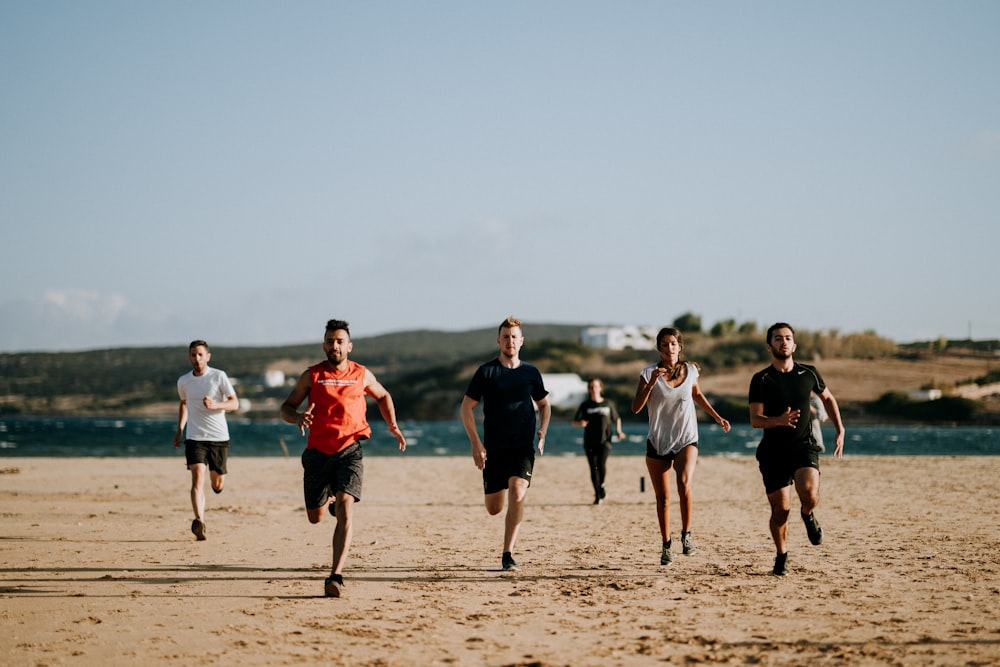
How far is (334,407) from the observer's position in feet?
27.1

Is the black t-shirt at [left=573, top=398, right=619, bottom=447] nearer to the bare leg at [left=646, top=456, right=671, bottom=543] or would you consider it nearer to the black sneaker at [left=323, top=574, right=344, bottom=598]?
the bare leg at [left=646, top=456, right=671, bottom=543]

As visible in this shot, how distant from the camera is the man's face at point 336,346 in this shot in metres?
8.22

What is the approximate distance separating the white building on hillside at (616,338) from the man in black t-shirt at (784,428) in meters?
169

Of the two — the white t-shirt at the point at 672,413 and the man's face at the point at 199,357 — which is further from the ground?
the man's face at the point at 199,357

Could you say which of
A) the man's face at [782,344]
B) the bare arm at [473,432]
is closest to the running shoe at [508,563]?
the bare arm at [473,432]

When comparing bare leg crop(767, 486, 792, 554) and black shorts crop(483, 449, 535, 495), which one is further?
black shorts crop(483, 449, 535, 495)

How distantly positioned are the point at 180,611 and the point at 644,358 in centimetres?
15720

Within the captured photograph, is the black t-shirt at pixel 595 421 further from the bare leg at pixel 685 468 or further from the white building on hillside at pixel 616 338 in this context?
the white building on hillside at pixel 616 338

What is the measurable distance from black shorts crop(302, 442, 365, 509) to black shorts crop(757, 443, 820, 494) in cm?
341

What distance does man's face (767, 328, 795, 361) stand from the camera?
28.6 ft

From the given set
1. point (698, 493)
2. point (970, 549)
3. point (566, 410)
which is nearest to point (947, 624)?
point (970, 549)

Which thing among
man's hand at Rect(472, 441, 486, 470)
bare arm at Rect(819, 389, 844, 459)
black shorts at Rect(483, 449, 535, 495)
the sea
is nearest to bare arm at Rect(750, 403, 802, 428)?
bare arm at Rect(819, 389, 844, 459)

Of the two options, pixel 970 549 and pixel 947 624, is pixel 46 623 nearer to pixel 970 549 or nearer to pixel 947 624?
pixel 947 624

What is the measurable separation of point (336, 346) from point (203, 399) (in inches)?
144
